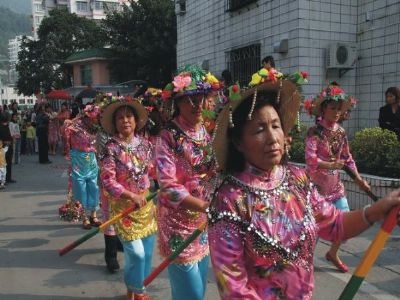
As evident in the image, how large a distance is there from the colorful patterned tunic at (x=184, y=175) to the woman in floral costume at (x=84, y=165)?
4039 millimetres

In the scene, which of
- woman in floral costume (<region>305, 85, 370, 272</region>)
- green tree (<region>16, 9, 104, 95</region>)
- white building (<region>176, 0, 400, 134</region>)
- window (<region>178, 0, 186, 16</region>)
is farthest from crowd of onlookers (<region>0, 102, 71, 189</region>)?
green tree (<region>16, 9, 104, 95</region>)

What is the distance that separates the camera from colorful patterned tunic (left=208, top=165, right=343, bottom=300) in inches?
70.9

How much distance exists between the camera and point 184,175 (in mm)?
3127

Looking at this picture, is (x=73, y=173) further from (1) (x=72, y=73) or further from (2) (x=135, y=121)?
(1) (x=72, y=73)

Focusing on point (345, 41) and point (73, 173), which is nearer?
point (73, 173)

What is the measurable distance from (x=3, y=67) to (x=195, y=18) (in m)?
171

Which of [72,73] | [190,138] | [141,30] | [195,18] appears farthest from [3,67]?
[190,138]

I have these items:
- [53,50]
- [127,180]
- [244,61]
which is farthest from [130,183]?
[53,50]

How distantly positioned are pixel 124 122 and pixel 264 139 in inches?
97.4

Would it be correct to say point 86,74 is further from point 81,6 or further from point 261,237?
point 81,6

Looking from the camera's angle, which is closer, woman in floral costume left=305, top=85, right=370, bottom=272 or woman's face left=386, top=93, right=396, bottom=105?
woman in floral costume left=305, top=85, right=370, bottom=272

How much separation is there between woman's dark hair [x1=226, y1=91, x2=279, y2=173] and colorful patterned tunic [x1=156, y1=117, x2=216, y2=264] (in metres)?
1.00

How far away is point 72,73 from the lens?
1565 inches

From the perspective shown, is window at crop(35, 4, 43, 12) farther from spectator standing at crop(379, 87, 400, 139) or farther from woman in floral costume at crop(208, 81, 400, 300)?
woman in floral costume at crop(208, 81, 400, 300)
